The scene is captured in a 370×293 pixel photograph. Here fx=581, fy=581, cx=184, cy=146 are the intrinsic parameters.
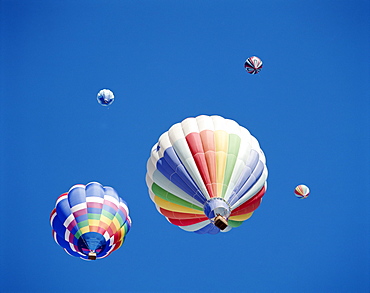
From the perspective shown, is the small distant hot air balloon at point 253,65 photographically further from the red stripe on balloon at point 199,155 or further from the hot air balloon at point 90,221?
the hot air balloon at point 90,221

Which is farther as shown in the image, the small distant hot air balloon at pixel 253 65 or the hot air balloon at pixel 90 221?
the small distant hot air balloon at pixel 253 65

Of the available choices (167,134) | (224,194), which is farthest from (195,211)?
(167,134)

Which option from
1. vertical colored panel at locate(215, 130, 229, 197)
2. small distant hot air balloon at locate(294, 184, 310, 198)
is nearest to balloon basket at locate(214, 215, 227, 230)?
vertical colored panel at locate(215, 130, 229, 197)

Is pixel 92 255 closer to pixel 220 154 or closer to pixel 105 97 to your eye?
pixel 220 154

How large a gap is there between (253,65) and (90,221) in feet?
24.7

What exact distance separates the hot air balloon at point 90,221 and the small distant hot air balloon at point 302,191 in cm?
652

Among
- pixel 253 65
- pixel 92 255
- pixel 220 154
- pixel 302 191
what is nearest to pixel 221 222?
pixel 220 154

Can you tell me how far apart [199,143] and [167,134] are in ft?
4.27

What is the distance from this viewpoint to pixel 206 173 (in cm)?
1695

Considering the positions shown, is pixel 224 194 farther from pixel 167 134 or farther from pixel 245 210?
pixel 167 134

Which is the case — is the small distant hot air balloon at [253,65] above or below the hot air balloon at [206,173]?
above

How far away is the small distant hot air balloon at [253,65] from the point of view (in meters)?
19.8

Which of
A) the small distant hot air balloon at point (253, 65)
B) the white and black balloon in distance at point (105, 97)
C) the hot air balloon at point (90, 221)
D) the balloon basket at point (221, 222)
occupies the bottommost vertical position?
the balloon basket at point (221, 222)

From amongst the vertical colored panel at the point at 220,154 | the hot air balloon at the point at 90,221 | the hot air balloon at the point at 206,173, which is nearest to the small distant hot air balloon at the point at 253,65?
the hot air balloon at the point at 206,173
